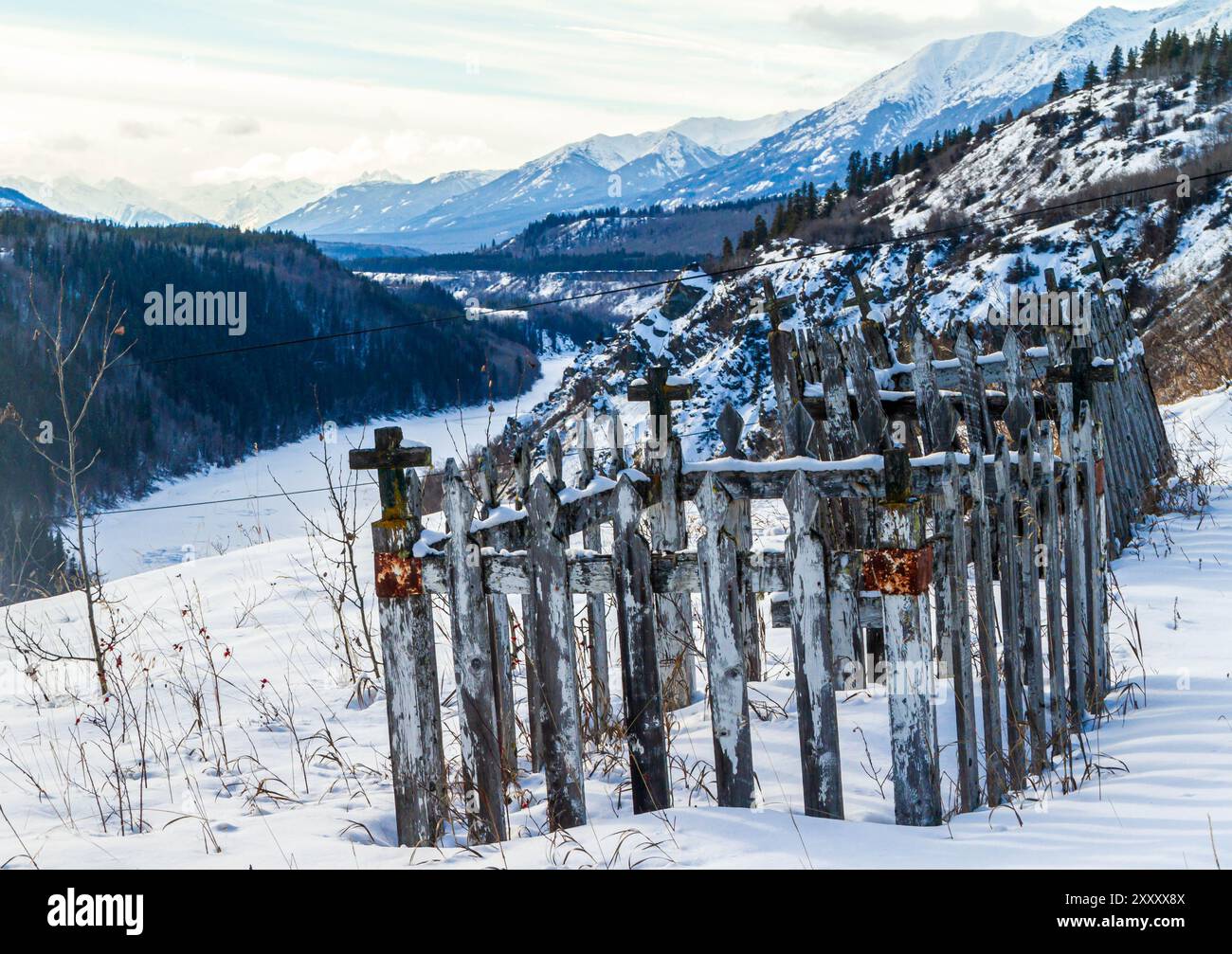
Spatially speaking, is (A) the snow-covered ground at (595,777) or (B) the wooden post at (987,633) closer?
(A) the snow-covered ground at (595,777)

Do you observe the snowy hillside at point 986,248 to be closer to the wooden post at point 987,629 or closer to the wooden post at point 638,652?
the wooden post at point 987,629

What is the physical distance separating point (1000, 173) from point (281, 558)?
55.7 metres

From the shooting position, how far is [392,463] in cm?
319

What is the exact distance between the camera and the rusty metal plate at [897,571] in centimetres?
281

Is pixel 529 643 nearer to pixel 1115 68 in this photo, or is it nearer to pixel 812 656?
pixel 812 656

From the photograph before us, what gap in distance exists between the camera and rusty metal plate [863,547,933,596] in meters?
→ 2.81

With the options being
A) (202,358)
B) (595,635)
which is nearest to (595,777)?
(595,635)

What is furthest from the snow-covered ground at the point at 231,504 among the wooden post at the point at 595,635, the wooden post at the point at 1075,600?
the wooden post at the point at 1075,600

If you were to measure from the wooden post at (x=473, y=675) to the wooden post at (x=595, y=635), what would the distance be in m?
0.85

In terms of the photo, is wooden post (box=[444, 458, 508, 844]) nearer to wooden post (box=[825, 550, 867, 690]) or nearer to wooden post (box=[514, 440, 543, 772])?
wooden post (box=[514, 440, 543, 772])

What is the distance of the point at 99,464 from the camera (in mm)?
69375

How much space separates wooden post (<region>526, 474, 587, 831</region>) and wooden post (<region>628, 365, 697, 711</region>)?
27.9 inches

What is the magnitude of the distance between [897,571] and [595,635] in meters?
1.68
